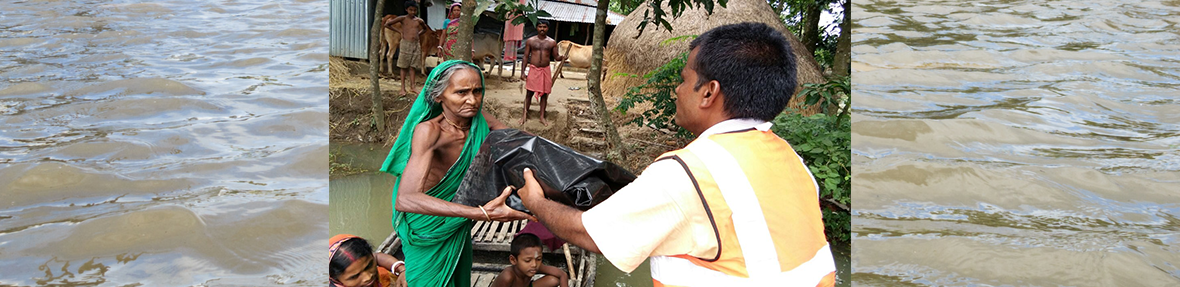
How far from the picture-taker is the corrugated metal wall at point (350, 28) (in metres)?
9.62

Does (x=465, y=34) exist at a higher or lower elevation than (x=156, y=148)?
lower

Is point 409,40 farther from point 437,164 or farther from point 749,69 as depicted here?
point 749,69

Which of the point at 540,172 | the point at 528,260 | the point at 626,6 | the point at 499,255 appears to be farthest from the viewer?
the point at 626,6

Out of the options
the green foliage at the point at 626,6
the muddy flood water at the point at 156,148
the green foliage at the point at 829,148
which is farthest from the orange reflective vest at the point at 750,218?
the green foliage at the point at 829,148

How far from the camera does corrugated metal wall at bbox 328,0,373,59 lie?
9.62 meters

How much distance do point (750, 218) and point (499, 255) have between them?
3.73 metres

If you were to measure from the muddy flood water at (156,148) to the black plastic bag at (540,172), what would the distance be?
16.6 inches

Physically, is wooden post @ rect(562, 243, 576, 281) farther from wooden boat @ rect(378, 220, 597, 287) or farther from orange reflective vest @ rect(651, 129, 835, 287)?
orange reflective vest @ rect(651, 129, 835, 287)

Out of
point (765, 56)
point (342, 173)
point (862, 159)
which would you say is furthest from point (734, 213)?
point (342, 173)

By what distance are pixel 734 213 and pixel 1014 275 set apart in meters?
0.86

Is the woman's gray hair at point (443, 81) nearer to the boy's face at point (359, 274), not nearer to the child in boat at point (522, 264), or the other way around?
the boy's face at point (359, 274)

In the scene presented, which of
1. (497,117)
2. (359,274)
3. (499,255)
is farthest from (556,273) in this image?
(497,117)

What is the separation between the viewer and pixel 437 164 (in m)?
2.45

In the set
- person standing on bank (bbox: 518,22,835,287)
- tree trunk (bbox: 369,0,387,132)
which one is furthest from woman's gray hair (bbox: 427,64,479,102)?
tree trunk (bbox: 369,0,387,132)
